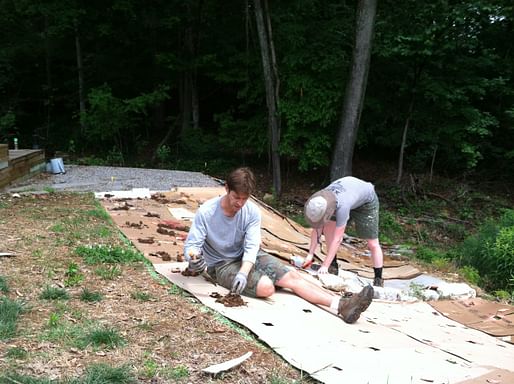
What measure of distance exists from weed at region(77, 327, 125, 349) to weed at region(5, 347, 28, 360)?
243 millimetres

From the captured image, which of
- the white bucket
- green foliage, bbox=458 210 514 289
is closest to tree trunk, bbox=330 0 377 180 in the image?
green foliage, bbox=458 210 514 289

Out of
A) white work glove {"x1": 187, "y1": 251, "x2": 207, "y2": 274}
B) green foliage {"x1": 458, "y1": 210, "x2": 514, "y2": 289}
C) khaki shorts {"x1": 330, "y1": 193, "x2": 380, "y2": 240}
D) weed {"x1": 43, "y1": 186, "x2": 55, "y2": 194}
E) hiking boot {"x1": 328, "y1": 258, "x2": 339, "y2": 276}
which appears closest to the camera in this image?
white work glove {"x1": 187, "y1": 251, "x2": 207, "y2": 274}

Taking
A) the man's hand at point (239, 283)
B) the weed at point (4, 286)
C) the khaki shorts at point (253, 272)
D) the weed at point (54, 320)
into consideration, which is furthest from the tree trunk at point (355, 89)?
the weed at point (54, 320)

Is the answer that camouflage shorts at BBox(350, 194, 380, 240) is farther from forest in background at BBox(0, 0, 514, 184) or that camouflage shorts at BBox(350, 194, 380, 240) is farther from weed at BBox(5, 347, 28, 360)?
forest in background at BBox(0, 0, 514, 184)

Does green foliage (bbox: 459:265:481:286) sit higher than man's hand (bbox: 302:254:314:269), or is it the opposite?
man's hand (bbox: 302:254:314:269)

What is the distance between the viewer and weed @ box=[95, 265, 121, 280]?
12.3 feet

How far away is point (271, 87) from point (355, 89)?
72.8 inches

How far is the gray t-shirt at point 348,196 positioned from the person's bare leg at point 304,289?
35.6 inches

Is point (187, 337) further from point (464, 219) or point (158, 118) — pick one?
point (158, 118)

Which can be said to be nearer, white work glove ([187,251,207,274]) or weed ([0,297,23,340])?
weed ([0,297,23,340])

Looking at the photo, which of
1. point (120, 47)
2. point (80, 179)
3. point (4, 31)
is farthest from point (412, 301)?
point (4, 31)

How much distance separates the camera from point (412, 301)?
452 centimetres

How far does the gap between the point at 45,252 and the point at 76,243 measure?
0.39 metres

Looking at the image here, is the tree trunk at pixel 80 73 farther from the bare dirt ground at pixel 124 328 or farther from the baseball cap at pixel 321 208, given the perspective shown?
the baseball cap at pixel 321 208
